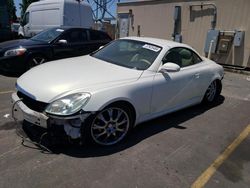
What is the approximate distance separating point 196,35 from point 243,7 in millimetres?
2322

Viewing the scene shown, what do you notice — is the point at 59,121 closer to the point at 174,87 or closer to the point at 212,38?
the point at 174,87

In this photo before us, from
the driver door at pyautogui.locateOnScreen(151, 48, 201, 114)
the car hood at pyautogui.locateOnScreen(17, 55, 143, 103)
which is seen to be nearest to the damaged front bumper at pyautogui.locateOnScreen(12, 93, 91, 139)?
the car hood at pyautogui.locateOnScreen(17, 55, 143, 103)

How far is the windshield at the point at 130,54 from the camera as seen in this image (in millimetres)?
4112

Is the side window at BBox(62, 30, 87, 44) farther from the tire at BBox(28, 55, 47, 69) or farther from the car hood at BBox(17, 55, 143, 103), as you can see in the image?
the car hood at BBox(17, 55, 143, 103)

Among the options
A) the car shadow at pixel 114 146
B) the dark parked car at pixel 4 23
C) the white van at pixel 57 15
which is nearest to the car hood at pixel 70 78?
the car shadow at pixel 114 146

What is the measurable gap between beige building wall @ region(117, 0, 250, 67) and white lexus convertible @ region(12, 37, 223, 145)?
21.0 feet

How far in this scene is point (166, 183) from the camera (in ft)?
9.46

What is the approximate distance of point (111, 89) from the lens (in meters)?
3.30

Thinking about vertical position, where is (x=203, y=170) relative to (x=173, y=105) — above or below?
below

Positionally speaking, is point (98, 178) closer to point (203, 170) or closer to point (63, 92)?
point (63, 92)

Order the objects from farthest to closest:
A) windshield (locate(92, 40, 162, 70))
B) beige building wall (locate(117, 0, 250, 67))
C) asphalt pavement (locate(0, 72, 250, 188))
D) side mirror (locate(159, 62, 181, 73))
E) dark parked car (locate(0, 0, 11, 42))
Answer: dark parked car (locate(0, 0, 11, 42)), beige building wall (locate(117, 0, 250, 67)), windshield (locate(92, 40, 162, 70)), side mirror (locate(159, 62, 181, 73)), asphalt pavement (locate(0, 72, 250, 188))

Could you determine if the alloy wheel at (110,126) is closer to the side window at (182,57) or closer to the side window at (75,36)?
the side window at (182,57)

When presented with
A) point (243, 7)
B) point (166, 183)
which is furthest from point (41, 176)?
point (243, 7)

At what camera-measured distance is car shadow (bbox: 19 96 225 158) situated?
10.9 feet
